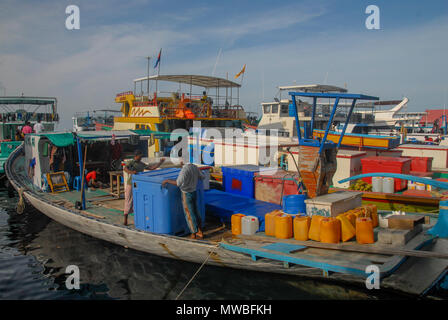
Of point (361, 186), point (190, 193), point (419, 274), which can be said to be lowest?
point (419, 274)

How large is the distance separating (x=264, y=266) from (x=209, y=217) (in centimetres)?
261

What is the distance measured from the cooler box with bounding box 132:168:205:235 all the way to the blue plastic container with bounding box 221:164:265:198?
1.93 m

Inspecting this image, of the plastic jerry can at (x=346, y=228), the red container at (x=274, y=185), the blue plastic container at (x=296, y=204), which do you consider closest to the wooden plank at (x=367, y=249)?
the plastic jerry can at (x=346, y=228)

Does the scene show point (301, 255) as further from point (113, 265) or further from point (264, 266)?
point (113, 265)

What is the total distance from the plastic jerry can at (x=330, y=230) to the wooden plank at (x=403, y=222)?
4.44 ft

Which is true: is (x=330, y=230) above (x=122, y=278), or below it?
above

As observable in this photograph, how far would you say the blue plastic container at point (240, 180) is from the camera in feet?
30.3

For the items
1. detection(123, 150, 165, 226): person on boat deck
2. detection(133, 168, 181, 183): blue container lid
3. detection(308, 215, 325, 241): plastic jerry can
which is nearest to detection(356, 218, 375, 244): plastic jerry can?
detection(308, 215, 325, 241): plastic jerry can

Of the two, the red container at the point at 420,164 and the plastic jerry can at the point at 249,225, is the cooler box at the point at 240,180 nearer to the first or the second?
the plastic jerry can at the point at 249,225

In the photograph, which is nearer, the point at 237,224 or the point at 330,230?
the point at 330,230

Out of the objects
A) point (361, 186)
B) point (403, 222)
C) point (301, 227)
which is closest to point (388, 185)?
point (361, 186)

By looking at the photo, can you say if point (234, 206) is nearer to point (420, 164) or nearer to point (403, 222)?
point (403, 222)

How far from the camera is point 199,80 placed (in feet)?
67.6

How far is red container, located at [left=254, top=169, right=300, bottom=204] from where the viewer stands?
8500 mm
